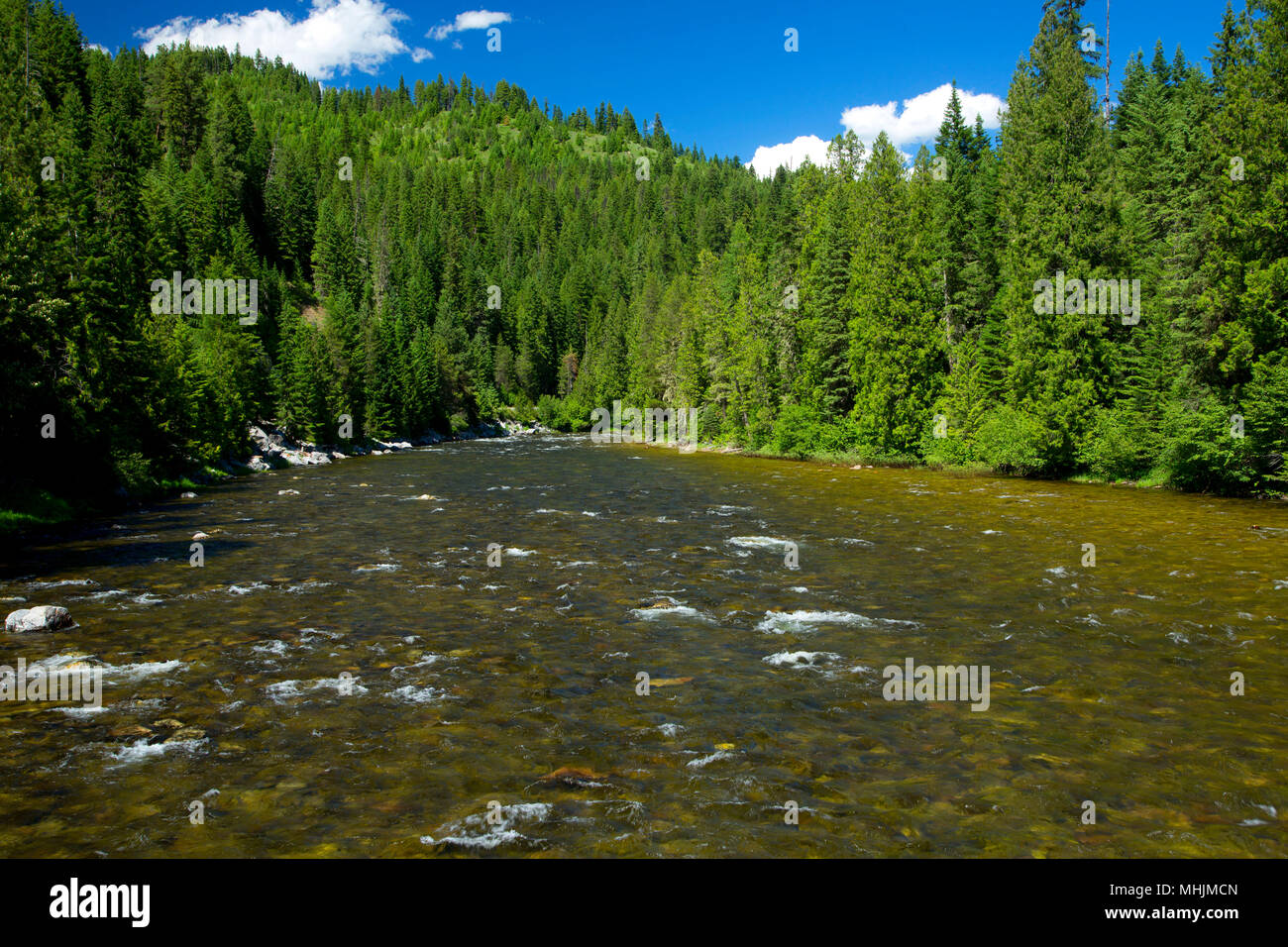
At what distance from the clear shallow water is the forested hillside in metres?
11.5

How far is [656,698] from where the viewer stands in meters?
11.2

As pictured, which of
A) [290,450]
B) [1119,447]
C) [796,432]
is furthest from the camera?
[290,450]

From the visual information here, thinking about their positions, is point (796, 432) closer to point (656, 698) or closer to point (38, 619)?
point (656, 698)

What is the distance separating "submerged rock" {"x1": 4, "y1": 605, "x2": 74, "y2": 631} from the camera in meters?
14.4

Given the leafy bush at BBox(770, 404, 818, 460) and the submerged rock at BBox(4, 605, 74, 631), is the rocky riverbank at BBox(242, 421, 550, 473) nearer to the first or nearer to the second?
the submerged rock at BBox(4, 605, 74, 631)

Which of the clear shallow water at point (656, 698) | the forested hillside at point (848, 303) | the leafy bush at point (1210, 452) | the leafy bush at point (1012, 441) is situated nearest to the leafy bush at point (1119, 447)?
the forested hillside at point (848, 303)

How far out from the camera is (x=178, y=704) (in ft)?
35.6

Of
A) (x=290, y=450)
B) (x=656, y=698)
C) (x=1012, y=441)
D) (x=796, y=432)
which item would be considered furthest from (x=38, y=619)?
(x=796, y=432)

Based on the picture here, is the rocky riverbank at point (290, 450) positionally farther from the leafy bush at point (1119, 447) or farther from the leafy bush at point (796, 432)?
the leafy bush at point (1119, 447)

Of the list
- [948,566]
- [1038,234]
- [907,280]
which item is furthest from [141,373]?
[1038,234]

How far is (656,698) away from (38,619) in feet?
43.2

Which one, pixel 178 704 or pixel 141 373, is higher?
pixel 141 373
